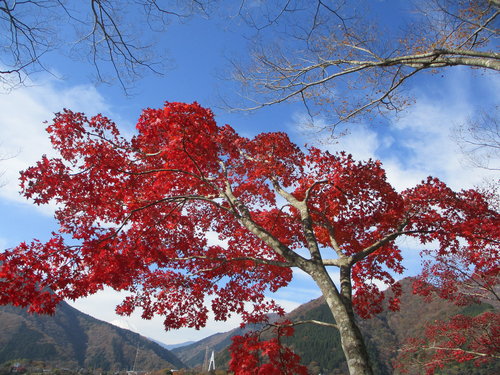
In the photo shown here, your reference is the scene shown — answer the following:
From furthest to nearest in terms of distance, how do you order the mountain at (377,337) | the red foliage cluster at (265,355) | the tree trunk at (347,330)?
the mountain at (377,337) → the red foliage cluster at (265,355) → the tree trunk at (347,330)

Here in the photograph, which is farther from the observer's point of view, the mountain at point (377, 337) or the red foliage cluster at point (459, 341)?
the mountain at point (377, 337)

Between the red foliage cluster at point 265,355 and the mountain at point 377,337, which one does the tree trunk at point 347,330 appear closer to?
the red foliage cluster at point 265,355

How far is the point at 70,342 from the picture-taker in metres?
126

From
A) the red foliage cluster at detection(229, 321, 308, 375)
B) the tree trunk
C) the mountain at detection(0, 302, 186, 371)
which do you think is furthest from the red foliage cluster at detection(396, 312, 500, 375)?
the mountain at detection(0, 302, 186, 371)

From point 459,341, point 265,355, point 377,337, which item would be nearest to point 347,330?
point 265,355

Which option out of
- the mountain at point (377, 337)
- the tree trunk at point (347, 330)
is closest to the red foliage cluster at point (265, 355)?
the tree trunk at point (347, 330)

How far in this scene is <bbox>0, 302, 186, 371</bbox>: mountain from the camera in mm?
101688

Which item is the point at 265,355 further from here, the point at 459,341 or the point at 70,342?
the point at 70,342

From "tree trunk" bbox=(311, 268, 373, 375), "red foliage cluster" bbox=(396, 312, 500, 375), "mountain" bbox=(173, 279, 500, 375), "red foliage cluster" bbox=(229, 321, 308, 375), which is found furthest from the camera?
"mountain" bbox=(173, 279, 500, 375)

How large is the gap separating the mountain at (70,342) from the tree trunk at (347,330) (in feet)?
412

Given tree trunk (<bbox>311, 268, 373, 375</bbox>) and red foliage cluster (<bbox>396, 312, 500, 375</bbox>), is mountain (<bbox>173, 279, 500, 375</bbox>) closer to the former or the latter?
red foliage cluster (<bbox>396, 312, 500, 375</bbox>)

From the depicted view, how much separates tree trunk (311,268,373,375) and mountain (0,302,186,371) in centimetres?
12562

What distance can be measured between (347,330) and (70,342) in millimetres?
158695

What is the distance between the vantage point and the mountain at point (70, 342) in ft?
334
